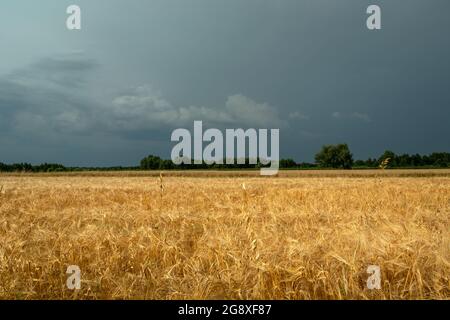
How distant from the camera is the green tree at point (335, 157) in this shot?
340 feet

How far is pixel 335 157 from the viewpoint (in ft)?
344

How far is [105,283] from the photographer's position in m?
3.85

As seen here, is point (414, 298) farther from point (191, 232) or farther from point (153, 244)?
point (191, 232)

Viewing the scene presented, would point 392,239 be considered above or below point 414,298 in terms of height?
above

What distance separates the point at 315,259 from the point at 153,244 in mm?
2011

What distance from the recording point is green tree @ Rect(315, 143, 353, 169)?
340 ft

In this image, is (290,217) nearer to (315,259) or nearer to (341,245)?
(341,245)

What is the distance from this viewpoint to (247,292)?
11.0 feet

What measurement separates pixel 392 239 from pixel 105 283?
3364 mm
